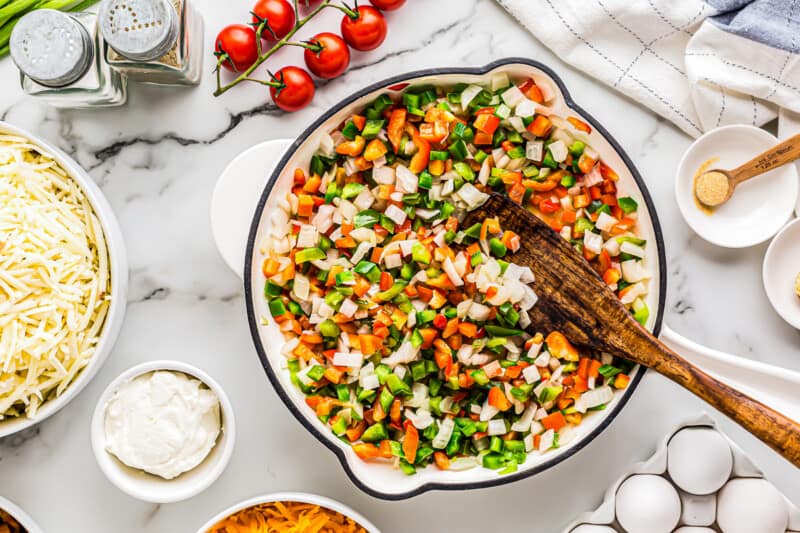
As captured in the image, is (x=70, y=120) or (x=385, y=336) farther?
(x=70, y=120)

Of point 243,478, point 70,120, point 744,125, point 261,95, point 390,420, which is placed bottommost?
point 243,478

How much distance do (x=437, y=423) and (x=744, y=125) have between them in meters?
1.10

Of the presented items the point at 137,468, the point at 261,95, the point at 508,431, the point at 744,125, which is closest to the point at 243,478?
the point at 137,468

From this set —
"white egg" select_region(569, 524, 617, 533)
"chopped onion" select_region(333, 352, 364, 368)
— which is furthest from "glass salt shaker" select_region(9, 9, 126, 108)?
"white egg" select_region(569, 524, 617, 533)

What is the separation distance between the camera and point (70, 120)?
6.86ft

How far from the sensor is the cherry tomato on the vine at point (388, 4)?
201 cm

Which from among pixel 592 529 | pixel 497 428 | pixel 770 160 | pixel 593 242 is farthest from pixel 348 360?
pixel 770 160

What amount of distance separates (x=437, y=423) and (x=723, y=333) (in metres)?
0.83

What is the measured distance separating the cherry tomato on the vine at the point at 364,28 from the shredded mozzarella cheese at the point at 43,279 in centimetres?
78

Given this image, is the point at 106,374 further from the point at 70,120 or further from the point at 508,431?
the point at 508,431

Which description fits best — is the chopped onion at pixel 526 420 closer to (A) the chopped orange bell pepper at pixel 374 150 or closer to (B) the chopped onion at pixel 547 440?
(B) the chopped onion at pixel 547 440

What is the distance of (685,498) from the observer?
2.02 m

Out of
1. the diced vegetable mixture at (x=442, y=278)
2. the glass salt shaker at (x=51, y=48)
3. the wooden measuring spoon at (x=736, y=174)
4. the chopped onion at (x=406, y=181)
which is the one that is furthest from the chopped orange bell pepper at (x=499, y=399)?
the glass salt shaker at (x=51, y=48)

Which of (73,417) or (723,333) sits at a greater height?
(723,333)
